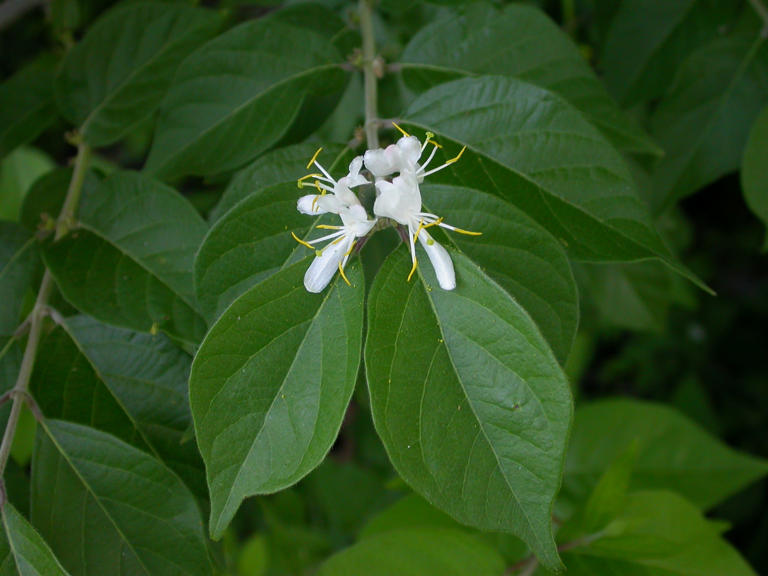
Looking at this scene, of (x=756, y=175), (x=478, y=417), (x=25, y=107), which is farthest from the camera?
(x=25, y=107)

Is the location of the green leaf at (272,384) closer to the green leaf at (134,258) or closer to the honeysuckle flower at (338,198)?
the honeysuckle flower at (338,198)

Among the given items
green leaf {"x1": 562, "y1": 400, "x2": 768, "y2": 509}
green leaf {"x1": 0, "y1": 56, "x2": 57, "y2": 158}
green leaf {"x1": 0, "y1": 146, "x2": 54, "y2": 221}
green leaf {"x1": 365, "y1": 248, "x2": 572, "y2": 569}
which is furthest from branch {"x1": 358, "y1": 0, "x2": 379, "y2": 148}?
green leaf {"x1": 0, "y1": 146, "x2": 54, "y2": 221}

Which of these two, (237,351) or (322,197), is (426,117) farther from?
(237,351)

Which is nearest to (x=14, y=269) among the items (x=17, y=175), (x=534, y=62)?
(x=534, y=62)

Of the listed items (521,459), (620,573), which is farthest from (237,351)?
(620,573)

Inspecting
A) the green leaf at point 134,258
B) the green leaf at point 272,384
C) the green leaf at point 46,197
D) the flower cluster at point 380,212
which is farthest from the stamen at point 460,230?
the green leaf at point 46,197

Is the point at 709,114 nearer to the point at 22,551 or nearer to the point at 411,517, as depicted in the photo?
the point at 411,517
